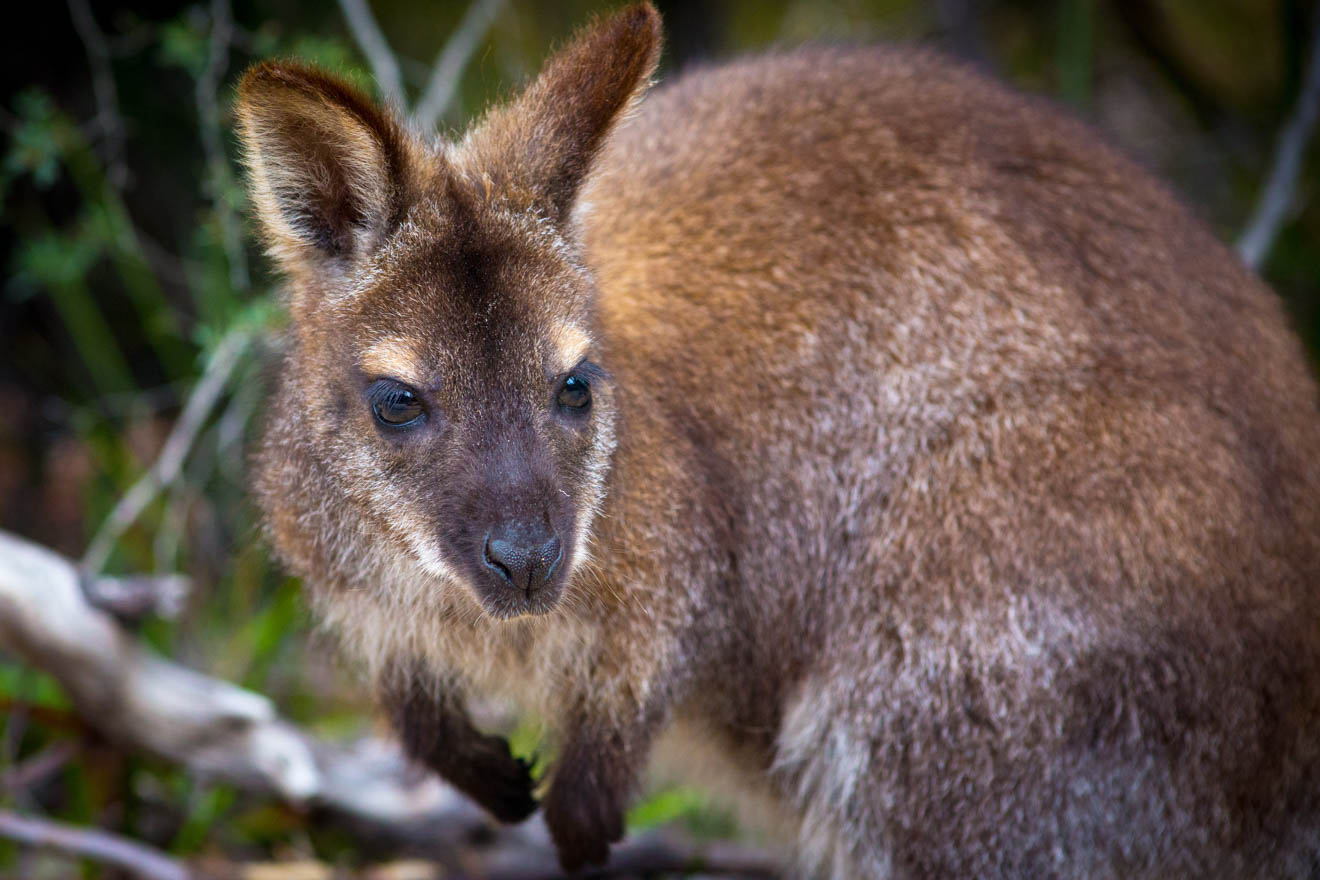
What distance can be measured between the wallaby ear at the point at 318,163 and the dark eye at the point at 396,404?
0.39 meters

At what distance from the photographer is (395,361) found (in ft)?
9.75

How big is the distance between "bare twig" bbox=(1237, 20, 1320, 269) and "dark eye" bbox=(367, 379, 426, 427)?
417cm

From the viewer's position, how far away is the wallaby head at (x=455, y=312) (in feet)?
9.50

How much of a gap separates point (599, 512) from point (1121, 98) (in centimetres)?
608

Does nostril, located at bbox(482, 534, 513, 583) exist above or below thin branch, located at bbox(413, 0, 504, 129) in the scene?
above

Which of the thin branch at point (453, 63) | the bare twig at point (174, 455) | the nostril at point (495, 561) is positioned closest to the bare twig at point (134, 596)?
the bare twig at point (174, 455)

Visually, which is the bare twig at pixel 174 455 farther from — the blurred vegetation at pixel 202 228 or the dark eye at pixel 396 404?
the dark eye at pixel 396 404

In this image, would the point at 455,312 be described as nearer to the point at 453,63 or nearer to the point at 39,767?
the point at 39,767

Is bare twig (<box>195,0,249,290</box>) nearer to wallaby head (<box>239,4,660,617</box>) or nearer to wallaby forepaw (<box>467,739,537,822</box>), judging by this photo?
wallaby head (<box>239,4,660,617</box>)

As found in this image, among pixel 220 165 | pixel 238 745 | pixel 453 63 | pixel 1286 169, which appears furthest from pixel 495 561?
pixel 1286 169

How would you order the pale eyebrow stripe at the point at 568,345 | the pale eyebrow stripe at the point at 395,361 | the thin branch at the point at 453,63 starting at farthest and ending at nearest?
the thin branch at the point at 453,63, the pale eyebrow stripe at the point at 568,345, the pale eyebrow stripe at the point at 395,361

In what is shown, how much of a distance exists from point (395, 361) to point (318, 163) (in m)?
0.53

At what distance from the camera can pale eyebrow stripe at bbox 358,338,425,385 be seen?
2.96 metres

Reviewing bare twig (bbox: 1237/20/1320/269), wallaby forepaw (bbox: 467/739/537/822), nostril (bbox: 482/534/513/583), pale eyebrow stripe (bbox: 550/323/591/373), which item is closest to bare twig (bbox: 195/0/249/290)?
pale eyebrow stripe (bbox: 550/323/591/373)
